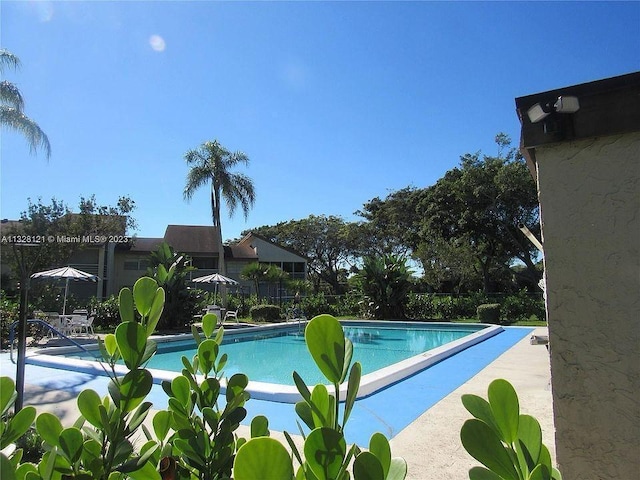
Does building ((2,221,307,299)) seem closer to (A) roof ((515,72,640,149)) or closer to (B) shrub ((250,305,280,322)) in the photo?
(B) shrub ((250,305,280,322))

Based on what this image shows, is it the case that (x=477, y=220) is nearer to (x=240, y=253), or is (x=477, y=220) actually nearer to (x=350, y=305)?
(x=350, y=305)

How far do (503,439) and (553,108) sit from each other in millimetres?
2455

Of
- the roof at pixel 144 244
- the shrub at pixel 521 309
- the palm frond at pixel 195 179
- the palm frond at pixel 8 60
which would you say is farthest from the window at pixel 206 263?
the shrub at pixel 521 309

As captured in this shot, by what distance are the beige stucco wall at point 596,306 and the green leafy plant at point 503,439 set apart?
187 centimetres

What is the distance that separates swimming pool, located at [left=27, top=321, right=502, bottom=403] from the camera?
7594 mm

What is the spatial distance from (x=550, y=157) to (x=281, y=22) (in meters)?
7.00

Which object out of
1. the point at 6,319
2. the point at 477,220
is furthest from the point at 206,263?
the point at 477,220

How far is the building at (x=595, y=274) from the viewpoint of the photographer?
243 cm

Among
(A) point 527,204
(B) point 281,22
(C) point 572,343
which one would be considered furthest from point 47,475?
(A) point 527,204

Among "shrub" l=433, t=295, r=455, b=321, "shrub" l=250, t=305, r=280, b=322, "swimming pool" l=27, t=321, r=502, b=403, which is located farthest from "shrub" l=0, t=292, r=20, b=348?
"shrub" l=433, t=295, r=455, b=321

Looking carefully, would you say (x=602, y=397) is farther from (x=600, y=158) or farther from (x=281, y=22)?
(x=281, y=22)

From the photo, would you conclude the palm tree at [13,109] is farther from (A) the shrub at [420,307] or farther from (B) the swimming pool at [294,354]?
(A) the shrub at [420,307]

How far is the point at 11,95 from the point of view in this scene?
682 inches

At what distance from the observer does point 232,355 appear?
1281cm
